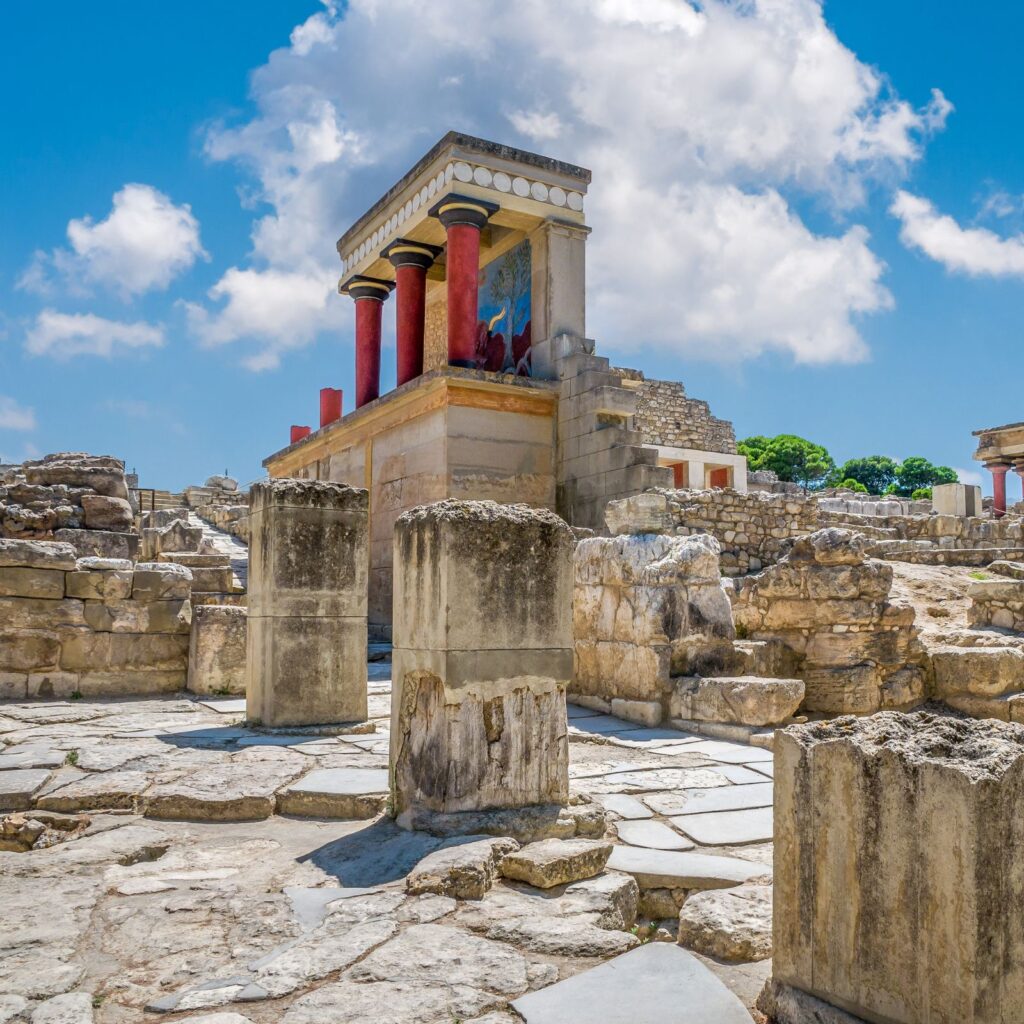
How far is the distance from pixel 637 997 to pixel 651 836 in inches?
56.9

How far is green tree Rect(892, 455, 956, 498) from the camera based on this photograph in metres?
50.2

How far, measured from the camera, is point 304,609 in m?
6.18

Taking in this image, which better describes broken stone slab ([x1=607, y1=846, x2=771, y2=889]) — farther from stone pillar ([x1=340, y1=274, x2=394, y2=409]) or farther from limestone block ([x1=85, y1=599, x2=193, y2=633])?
stone pillar ([x1=340, y1=274, x2=394, y2=409])

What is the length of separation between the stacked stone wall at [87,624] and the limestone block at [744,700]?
4.44m

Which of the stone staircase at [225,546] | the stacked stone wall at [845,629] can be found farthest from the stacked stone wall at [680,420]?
the stacked stone wall at [845,629]

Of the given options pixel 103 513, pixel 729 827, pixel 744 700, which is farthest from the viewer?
pixel 103 513

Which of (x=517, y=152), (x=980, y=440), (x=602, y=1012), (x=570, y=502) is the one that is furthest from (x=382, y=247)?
(x=980, y=440)

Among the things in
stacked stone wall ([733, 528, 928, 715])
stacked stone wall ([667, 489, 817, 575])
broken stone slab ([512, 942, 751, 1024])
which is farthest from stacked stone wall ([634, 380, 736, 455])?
broken stone slab ([512, 942, 751, 1024])

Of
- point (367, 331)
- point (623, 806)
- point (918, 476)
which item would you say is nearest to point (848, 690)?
point (623, 806)

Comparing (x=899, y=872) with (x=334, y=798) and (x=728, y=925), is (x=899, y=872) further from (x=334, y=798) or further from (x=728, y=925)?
(x=334, y=798)

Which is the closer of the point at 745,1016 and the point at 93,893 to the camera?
the point at 745,1016

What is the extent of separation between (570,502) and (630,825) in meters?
8.38

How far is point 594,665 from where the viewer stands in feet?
23.6

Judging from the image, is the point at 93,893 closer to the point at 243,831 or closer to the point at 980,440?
the point at 243,831
